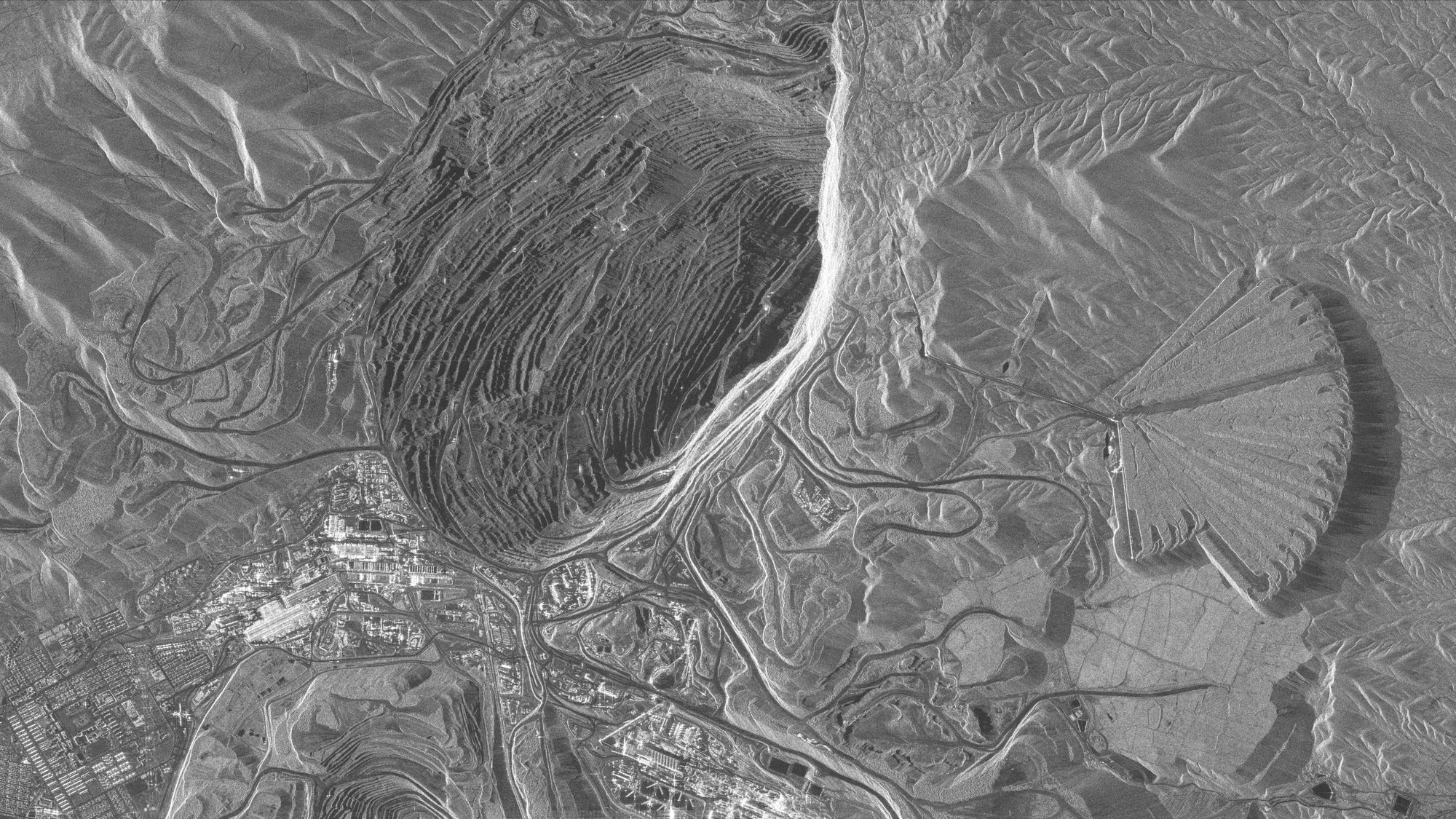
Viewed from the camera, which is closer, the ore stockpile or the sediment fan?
the sediment fan

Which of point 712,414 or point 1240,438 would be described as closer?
point 1240,438

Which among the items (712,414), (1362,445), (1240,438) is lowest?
(1362,445)

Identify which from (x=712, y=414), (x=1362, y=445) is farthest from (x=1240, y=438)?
(x=712, y=414)

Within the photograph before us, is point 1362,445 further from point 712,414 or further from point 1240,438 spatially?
point 712,414

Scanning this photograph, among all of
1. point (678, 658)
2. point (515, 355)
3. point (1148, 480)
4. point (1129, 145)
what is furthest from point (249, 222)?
point (1148, 480)

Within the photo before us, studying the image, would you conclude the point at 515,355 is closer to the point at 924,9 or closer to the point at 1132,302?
the point at 924,9
